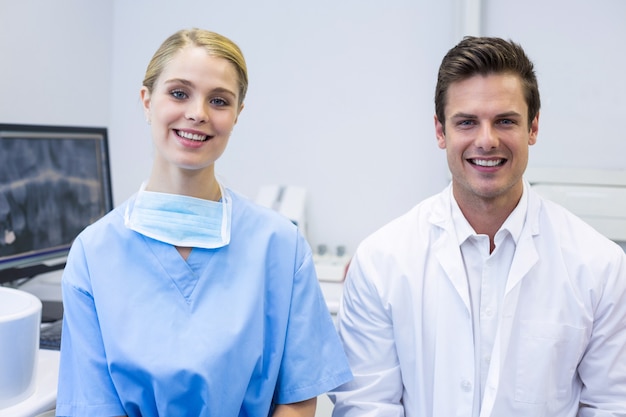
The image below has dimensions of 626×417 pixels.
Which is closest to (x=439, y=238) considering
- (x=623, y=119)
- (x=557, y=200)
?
(x=557, y=200)

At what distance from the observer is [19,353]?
109cm

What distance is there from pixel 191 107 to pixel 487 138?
55 cm

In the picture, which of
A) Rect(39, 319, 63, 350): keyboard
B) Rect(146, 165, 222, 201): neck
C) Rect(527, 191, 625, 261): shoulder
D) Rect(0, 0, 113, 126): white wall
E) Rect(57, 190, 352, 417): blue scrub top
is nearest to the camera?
Rect(57, 190, 352, 417): blue scrub top

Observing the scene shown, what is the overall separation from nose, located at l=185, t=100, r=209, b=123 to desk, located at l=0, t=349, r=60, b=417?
1.88 feet

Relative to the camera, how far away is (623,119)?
1.90 meters

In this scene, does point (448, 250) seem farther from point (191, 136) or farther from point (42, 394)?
point (42, 394)

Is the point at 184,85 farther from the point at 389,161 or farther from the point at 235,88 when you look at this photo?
the point at 389,161

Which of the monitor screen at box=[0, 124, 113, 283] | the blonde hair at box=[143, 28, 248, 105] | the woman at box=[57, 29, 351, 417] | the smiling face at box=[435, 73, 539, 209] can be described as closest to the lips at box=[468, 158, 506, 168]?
the smiling face at box=[435, 73, 539, 209]

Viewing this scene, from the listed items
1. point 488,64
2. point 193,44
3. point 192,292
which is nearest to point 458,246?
point 488,64

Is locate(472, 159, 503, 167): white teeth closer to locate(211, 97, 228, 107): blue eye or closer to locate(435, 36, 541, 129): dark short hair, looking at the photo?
locate(435, 36, 541, 129): dark short hair

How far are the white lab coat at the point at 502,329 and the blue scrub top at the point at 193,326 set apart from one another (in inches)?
5.7

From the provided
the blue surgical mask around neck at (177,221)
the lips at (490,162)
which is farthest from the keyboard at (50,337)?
the lips at (490,162)

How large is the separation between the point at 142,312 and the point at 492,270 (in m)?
0.68

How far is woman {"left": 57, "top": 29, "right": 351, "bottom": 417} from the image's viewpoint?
3.29ft
